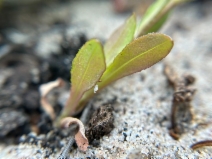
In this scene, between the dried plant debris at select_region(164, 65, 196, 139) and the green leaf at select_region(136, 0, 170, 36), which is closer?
the dried plant debris at select_region(164, 65, 196, 139)

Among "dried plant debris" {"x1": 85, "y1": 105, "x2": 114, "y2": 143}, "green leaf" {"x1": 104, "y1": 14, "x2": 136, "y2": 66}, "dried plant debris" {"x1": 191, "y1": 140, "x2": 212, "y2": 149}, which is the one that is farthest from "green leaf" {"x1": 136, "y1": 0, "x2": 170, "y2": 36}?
"dried plant debris" {"x1": 191, "y1": 140, "x2": 212, "y2": 149}

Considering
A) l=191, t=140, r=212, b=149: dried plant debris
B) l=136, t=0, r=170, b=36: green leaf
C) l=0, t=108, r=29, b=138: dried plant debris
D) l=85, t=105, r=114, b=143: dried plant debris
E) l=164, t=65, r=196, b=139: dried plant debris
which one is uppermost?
l=0, t=108, r=29, b=138: dried plant debris

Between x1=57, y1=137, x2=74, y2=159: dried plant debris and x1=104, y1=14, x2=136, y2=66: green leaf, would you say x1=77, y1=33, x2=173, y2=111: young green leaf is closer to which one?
x1=104, y1=14, x2=136, y2=66: green leaf

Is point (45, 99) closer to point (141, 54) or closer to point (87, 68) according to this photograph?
point (87, 68)

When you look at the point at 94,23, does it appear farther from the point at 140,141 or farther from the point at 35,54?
the point at 140,141

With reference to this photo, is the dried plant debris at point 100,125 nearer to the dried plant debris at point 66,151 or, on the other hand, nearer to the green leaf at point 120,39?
the dried plant debris at point 66,151

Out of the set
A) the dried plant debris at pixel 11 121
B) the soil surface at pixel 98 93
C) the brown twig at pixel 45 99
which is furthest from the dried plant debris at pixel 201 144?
the dried plant debris at pixel 11 121
